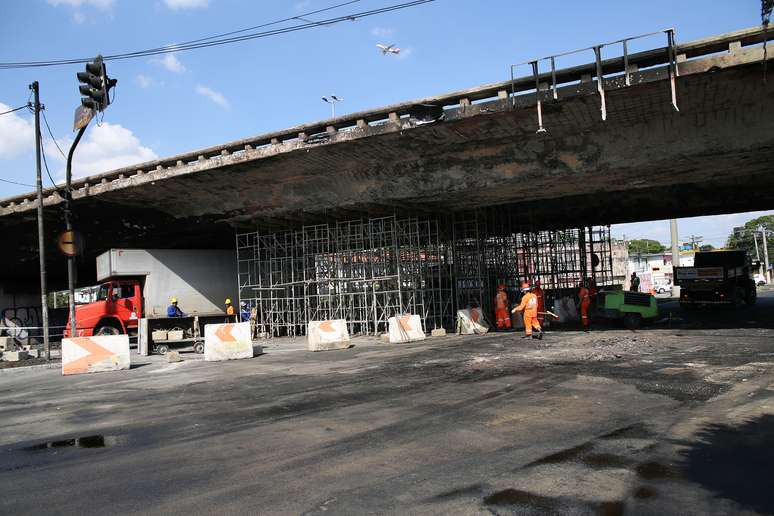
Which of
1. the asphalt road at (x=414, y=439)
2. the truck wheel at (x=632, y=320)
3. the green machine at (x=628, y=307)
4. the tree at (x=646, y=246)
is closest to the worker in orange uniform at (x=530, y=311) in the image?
the asphalt road at (x=414, y=439)

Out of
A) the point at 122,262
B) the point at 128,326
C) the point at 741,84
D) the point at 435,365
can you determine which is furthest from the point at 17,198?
the point at 741,84

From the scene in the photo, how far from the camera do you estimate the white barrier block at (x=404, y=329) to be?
765 inches

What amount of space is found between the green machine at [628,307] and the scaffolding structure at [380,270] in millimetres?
5613

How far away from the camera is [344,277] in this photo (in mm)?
25875

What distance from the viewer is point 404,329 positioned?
19.8m

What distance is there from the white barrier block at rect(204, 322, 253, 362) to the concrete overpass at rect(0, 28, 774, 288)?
616cm

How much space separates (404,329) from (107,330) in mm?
12114

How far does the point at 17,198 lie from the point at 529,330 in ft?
76.6

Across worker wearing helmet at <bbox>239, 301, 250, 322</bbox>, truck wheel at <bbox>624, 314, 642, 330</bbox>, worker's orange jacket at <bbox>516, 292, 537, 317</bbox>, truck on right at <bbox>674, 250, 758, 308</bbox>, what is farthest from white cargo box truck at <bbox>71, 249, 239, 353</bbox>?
truck on right at <bbox>674, 250, 758, 308</bbox>

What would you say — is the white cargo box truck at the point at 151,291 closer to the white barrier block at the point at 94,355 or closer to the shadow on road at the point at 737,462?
the white barrier block at the point at 94,355

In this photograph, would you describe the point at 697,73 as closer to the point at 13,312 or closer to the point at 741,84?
the point at 741,84

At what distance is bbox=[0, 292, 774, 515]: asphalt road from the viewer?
4758mm

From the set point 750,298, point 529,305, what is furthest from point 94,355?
point 750,298

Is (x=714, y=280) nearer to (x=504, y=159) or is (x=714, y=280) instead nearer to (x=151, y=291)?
(x=504, y=159)
